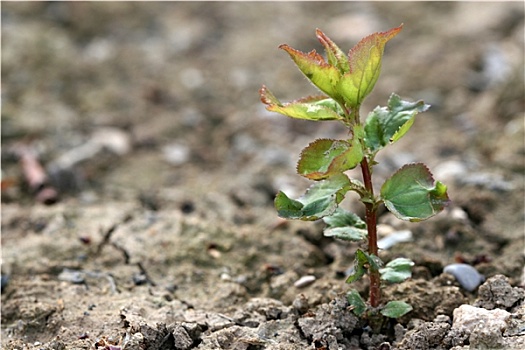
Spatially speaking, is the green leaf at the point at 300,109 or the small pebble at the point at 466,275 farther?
the small pebble at the point at 466,275

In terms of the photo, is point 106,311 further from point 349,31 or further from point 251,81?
point 349,31

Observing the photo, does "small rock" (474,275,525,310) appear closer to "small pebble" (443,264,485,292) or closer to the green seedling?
"small pebble" (443,264,485,292)

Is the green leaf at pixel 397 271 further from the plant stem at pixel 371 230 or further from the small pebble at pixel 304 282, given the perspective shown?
the small pebble at pixel 304 282

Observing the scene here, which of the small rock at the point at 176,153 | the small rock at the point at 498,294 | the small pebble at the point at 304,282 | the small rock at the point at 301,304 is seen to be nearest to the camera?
the small rock at the point at 498,294

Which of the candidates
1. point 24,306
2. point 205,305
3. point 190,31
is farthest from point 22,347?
point 190,31

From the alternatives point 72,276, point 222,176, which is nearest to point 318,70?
point 72,276

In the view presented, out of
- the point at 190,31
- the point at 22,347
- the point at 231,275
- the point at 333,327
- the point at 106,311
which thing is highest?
the point at 190,31

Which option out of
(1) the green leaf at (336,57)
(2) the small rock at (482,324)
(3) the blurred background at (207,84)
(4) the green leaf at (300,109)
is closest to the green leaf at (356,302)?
(2) the small rock at (482,324)
